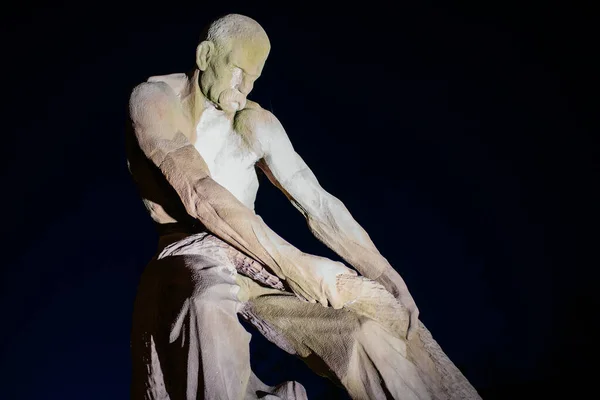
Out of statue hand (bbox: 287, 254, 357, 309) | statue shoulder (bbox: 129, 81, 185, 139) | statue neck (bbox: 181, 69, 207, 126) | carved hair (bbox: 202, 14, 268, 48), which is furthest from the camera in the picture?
statue neck (bbox: 181, 69, 207, 126)

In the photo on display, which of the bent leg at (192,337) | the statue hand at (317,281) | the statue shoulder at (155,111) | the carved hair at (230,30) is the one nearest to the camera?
the bent leg at (192,337)

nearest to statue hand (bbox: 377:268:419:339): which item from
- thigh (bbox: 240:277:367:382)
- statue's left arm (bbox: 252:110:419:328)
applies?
statue's left arm (bbox: 252:110:419:328)

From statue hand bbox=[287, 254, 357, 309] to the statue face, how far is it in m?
0.69

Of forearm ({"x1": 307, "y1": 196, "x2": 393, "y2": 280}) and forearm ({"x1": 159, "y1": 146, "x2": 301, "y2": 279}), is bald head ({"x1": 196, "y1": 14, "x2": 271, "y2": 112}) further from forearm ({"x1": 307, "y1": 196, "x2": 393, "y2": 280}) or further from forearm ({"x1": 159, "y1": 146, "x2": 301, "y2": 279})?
forearm ({"x1": 307, "y1": 196, "x2": 393, "y2": 280})

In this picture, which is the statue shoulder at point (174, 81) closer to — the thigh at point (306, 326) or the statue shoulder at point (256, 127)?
the statue shoulder at point (256, 127)

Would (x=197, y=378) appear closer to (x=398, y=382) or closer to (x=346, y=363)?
(x=346, y=363)

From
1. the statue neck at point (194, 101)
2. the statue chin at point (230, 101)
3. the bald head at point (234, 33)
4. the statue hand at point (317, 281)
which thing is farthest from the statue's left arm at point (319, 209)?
the statue hand at point (317, 281)

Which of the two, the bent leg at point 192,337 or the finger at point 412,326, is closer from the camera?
the bent leg at point 192,337

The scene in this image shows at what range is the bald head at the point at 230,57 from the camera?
2.16m

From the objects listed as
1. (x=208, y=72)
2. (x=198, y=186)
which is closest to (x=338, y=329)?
(x=198, y=186)

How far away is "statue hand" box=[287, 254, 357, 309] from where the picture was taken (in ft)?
6.14

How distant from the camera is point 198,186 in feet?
6.30

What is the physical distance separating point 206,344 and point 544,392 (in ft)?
7.14

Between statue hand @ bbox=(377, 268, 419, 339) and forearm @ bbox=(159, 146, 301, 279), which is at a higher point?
forearm @ bbox=(159, 146, 301, 279)
